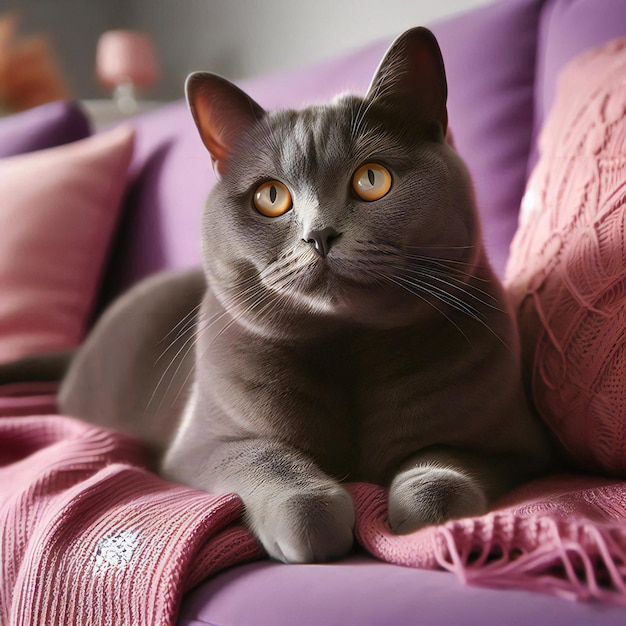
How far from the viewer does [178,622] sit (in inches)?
23.2

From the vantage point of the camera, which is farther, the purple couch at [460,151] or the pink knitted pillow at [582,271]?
the pink knitted pillow at [582,271]

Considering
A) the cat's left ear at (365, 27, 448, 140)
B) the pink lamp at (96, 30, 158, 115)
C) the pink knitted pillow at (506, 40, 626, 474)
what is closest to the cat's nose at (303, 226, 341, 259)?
the cat's left ear at (365, 27, 448, 140)

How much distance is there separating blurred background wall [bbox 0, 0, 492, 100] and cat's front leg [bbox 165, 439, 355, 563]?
1.50 m

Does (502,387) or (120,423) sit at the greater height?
(502,387)

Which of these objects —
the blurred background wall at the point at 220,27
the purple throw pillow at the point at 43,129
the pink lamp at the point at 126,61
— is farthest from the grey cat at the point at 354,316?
the pink lamp at the point at 126,61

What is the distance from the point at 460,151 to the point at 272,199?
50 centimetres

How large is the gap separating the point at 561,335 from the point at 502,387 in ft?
0.31

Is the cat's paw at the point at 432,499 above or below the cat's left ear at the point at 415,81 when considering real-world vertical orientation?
below

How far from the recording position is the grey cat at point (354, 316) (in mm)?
710

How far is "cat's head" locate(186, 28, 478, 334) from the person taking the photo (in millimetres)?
708

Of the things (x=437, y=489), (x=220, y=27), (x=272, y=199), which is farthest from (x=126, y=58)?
(x=437, y=489)

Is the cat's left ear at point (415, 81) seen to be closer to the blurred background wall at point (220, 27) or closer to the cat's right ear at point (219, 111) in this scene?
the cat's right ear at point (219, 111)

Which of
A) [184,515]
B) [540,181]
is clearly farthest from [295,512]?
[540,181]

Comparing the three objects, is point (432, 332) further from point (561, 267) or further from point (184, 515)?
point (184, 515)
